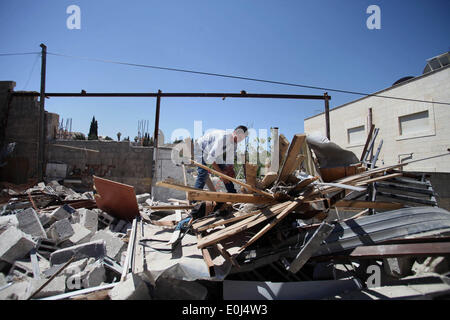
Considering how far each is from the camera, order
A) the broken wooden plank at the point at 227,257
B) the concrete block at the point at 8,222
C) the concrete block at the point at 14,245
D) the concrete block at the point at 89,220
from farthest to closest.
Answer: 1. the concrete block at the point at 89,220
2. the concrete block at the point at 8,222
3. the concrete block at the point at 14,245
4. the broken wooden plank at the point at 227,257

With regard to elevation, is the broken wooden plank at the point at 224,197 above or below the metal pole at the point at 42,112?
below

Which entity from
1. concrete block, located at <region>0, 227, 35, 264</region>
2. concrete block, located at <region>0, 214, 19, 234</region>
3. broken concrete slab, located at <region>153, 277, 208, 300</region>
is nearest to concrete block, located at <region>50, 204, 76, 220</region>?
concrete block, located at <region>0, 214, 19, 234</region>

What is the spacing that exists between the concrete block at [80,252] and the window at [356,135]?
14.5 meters

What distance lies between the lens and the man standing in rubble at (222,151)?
11.4 ft

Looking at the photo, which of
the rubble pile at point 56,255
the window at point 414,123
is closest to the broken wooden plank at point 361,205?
the rubble pile at point 56,255

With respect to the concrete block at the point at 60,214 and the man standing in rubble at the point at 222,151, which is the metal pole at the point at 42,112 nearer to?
the concrete block at the point at 60,214

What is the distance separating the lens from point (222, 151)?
354 cm

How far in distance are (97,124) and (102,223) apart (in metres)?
32.3

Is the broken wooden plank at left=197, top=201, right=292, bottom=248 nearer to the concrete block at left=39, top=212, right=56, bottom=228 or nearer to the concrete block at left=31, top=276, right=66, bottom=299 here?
the concrete block at left=31, top=276, right=66, bottom=299

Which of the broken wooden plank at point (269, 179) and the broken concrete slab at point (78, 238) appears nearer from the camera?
the broken wooden plank at point (269, 179)

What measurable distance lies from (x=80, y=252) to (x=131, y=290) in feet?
4.57

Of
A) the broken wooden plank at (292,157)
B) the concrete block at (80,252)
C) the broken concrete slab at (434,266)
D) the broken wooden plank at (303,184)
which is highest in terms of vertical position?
the broken wooden plank at (292,157)

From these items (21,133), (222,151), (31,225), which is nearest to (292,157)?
(222,151)

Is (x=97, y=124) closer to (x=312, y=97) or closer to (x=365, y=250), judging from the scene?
(x=312, y=97)
